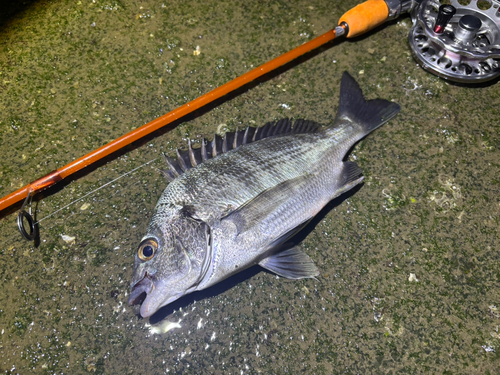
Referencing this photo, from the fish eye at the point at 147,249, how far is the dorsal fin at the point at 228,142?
0.48 meters

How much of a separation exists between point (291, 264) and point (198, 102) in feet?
4.37

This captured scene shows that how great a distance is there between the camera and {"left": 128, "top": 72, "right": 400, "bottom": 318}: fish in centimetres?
186

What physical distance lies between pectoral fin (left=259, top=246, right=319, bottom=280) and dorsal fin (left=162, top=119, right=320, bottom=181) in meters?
0.76

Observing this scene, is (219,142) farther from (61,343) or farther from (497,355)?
(497,355)

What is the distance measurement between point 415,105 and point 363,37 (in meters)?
0.76

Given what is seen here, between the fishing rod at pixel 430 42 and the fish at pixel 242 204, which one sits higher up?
the fishing rod at pixel 430 42

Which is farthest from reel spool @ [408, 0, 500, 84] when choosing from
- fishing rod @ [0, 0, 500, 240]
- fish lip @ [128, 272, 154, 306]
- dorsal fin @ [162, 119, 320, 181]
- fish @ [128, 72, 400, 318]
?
fish lip @ [128, 272, 154, 306]

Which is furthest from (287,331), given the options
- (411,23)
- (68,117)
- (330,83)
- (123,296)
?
(411,23)

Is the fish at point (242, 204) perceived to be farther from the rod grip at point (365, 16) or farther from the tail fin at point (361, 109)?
the rod grip at point (365, 16)

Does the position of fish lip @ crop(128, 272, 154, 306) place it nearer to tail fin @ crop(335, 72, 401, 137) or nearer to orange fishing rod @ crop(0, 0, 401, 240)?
orange fishing rod @ crop(0, 0, 401, 240)

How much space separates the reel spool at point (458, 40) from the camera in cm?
259

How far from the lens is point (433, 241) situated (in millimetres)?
2336

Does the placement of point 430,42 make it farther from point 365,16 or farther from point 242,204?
point 242,204

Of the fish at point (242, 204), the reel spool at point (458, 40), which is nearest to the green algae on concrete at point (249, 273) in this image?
the reel spool at point (458, 40)
